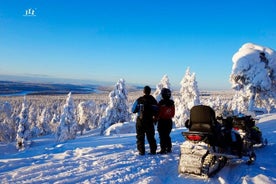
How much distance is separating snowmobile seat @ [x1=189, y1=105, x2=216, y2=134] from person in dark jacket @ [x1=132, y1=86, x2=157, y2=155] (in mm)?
1999

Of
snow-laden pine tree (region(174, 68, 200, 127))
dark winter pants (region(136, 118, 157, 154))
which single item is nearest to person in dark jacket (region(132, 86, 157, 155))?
dark winter pants (region(136, 118, 157, 154))

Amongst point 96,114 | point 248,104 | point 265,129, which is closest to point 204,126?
point 265,129

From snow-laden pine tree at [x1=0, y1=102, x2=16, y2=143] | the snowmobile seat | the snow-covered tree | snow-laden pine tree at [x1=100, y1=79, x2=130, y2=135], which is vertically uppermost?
the snow-covered tree

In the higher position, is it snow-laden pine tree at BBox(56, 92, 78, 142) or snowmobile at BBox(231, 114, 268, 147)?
snowmobile at BBox(231, 114, 268, 147)

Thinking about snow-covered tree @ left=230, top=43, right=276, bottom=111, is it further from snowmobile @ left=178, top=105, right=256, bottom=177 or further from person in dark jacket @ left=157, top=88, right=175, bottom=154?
snowmobile @ left=178, top=105, right=256, bottom=177

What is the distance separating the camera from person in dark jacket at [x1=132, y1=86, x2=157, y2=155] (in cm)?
987

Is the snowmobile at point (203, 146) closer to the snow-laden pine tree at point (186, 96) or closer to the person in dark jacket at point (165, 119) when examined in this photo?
the person in dark jacket at point (165, 119)

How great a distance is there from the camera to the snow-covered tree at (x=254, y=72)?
34219 millimetres

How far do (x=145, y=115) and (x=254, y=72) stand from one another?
89.8 feet

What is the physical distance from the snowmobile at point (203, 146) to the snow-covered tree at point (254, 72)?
27.1 meters

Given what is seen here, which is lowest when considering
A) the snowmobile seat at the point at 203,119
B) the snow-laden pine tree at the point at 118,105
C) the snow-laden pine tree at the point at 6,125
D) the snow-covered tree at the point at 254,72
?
the snow-laden pine tree at the point at 6,125

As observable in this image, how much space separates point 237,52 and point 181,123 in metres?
16.7

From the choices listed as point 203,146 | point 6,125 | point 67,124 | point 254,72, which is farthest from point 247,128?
point 6,125

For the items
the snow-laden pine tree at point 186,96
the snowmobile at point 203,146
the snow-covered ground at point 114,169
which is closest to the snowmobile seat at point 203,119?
the snowmobile at point 203,146
